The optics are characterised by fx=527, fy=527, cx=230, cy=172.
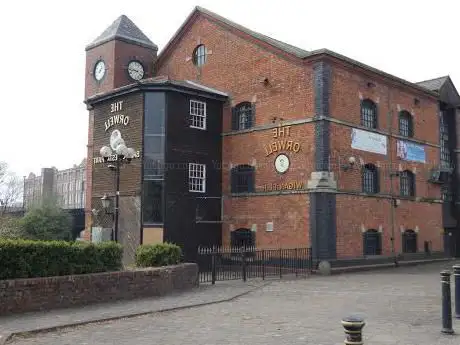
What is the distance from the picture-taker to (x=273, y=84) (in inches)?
934

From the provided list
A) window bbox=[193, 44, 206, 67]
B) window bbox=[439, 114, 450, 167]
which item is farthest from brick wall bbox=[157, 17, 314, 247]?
window bbox=[439, 114, 450, 167]

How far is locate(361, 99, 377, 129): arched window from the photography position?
80.0 feet

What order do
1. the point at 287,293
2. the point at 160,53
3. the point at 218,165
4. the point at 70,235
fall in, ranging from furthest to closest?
the point at 70,235
the point at 160,53
the point at 218,165
the point at 287,293

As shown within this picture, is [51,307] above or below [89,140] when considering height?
below

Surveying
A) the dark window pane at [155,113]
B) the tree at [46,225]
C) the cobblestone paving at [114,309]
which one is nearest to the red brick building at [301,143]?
the dark window pane at [155,113]

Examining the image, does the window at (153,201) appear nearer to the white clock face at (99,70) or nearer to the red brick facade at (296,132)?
the red brick facade at (296,132)

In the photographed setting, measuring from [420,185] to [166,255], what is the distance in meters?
17.4

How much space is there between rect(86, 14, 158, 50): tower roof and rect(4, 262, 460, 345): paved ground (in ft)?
61.3

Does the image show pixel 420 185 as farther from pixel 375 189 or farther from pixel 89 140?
pixel 89 140

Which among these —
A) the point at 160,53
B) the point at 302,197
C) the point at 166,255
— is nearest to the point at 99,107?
the point at 160,53

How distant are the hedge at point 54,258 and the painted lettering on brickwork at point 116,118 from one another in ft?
37.2

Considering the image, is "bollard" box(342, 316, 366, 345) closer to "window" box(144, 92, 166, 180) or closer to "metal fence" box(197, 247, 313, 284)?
"metal fence" box(197, 247, 313, 284)

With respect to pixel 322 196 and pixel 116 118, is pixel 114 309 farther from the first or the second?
pixel 116 118

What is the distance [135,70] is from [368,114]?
1323cm
